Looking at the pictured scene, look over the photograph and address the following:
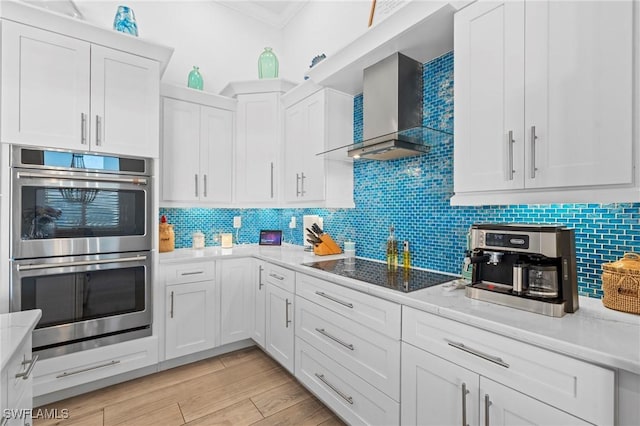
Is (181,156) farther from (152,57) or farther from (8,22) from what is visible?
(8,22)

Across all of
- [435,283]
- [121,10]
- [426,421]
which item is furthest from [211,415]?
[121,10]

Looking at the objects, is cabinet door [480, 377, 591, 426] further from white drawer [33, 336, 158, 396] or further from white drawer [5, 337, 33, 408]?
white drawer [33, 336, 158, 396]

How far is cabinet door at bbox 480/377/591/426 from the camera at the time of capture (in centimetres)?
97

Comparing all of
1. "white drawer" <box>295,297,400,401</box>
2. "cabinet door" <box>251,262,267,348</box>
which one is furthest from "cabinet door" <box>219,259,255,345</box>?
"white drawer" <box>295,297,400,401</box>

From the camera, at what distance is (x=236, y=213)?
3.46m

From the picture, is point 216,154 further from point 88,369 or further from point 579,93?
point 579,93

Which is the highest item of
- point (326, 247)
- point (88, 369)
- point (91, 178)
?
point (91, 178)

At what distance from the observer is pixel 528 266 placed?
4.03ft

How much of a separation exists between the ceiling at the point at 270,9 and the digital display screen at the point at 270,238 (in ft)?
8.68

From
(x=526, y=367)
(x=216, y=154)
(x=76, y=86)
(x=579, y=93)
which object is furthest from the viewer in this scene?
(x=216, y=154)

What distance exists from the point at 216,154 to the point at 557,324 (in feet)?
9.62

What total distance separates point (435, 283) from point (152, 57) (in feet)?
8.65

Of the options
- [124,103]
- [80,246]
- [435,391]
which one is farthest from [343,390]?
[124,103]

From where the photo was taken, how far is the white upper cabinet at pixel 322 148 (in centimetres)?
254
